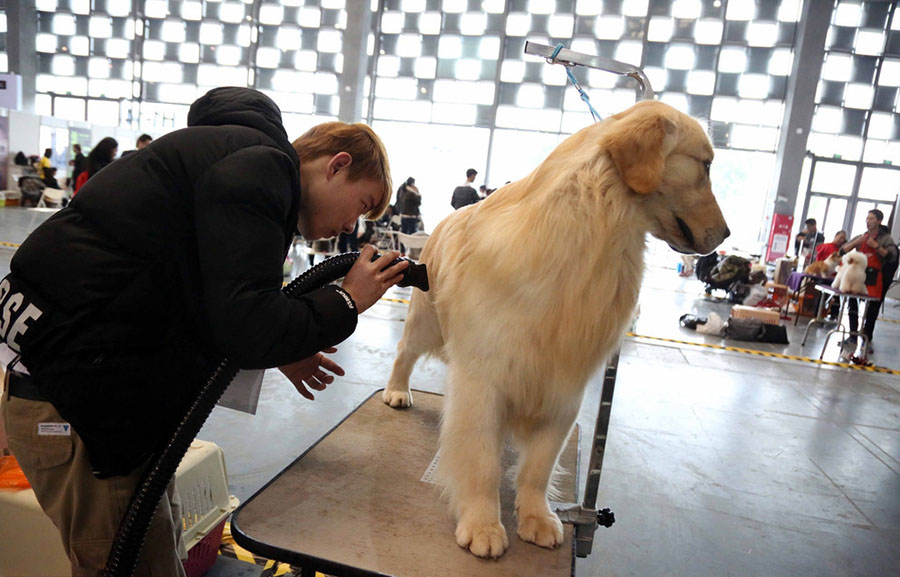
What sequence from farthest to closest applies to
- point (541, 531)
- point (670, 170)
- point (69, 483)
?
point (541, 531) < point (670, 170) < point (69, 483)

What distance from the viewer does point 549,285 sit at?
150cm

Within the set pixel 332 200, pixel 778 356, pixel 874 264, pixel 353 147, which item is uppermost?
pixel 353 147

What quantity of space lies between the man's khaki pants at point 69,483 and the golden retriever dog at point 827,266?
1064 centimetres

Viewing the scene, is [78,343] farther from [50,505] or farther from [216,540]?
[216,540]

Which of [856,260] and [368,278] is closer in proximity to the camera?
[368,278]

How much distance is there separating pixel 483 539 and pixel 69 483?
103cm

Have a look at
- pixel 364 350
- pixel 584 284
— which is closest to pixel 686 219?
pixel 584 284

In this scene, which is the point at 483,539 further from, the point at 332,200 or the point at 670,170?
the point at 670,170

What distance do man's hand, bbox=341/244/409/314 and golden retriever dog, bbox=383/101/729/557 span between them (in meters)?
0.27

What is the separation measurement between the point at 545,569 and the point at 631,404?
3358 millimetres

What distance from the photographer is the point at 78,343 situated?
1.12m

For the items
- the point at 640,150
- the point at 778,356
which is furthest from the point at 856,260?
the point at 640,150

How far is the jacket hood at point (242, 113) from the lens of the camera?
1282 millimetres

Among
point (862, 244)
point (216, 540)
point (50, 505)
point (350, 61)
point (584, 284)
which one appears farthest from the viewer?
point (350, 61)
